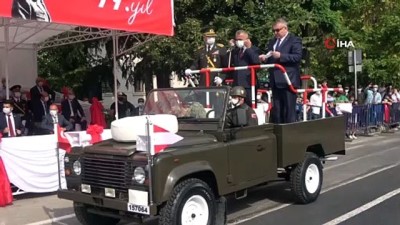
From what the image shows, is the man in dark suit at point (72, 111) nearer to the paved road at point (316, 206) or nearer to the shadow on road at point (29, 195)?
the shadow on road at point (29, 195)

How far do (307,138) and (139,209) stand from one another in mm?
3296

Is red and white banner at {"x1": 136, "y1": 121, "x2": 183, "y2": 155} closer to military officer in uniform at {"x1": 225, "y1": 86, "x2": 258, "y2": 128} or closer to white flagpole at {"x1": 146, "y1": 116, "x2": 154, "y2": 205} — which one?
white flagpole at {"x1": 146, "y1": 116, "x2": 154, "y2": 205}

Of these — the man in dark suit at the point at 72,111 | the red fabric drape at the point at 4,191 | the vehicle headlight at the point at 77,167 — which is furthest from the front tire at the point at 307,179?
the man in dark suit at the point at 72,111

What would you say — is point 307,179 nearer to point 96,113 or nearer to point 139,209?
point 139,209

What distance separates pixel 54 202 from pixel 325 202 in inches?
171

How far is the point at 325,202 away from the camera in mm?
7852

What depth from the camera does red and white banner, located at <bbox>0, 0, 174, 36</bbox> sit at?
9008mm

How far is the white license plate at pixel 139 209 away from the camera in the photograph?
5223mm

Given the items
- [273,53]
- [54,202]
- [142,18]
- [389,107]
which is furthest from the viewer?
[389,107]

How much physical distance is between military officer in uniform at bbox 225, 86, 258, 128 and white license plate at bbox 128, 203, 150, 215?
1647 mm

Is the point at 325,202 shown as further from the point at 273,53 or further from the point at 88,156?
the point at 88,156

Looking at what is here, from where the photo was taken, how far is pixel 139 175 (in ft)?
17.5

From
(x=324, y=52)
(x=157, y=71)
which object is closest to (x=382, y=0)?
(x=324, y=52)

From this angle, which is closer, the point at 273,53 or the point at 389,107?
the point at 273,53
